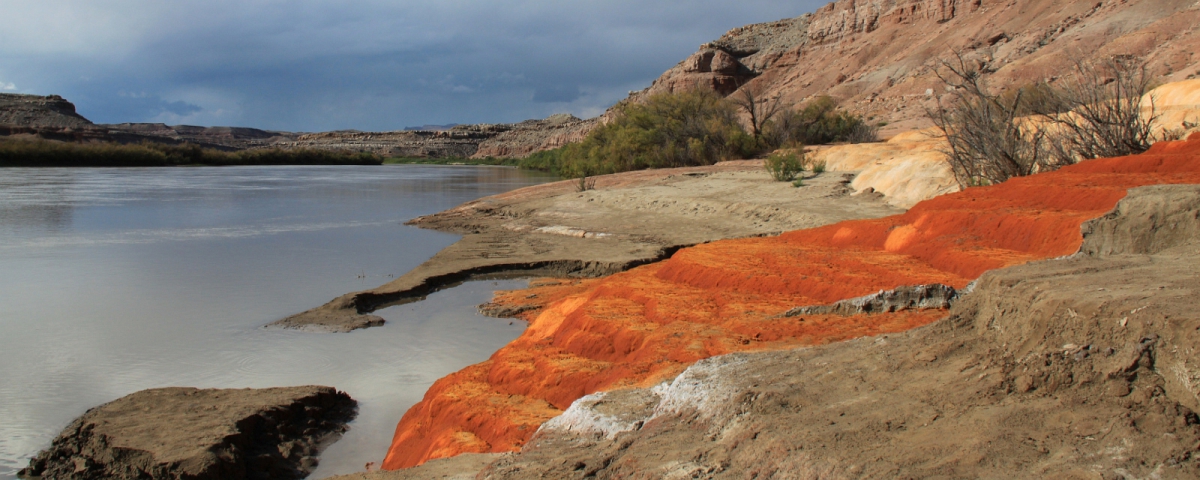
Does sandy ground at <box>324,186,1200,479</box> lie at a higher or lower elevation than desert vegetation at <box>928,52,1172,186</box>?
lower

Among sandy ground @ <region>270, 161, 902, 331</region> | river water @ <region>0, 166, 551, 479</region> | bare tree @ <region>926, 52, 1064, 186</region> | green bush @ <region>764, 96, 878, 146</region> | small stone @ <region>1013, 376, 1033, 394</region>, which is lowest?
river water @ <region>0, 166, 551, 479</region>

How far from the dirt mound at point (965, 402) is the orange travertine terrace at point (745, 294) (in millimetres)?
964

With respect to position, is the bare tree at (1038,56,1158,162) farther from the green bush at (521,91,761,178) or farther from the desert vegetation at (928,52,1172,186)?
the green bush at (521,91,761,178)

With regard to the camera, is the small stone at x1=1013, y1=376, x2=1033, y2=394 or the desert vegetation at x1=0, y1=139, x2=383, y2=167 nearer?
the small stone at x1=1013, y1=376, x2=1033, y2=394

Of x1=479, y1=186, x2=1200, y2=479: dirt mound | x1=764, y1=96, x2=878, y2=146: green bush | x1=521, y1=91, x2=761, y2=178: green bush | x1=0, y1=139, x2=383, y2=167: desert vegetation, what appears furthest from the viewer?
x1=0, y1=139, x2=383, y2=167: desert vegetation

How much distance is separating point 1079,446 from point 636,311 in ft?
16.8

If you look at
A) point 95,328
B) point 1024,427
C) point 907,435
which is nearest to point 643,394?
point 907,435

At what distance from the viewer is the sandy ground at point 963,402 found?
112 inches

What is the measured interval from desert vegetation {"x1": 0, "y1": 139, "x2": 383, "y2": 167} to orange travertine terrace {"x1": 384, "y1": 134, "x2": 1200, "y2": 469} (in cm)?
7089

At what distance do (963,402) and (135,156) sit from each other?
8461 centimetres

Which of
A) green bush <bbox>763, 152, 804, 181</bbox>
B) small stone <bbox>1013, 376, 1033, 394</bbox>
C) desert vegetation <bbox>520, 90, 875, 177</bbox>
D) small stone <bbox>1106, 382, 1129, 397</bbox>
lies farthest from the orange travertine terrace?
desert vegetation <bbox>520, 90, 875, 177</bbox>

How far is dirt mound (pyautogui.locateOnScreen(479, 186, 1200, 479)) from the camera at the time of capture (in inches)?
112

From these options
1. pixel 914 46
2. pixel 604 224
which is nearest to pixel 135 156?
pixel 914 46

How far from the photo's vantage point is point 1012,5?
50.3 metres
